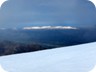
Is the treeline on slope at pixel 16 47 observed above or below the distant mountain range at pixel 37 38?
below

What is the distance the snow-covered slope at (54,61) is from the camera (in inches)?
55.1

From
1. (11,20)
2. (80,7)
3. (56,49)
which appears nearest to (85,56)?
(56,49)

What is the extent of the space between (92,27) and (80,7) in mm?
165

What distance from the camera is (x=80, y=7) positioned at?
146cm

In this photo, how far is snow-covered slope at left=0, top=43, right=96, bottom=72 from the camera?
55.1 inches

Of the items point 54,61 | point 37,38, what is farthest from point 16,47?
point 54,61

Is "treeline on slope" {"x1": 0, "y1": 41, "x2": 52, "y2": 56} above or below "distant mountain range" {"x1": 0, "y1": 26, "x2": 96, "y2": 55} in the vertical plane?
below

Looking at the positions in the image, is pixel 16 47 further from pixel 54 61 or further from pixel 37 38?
pixel 54 61

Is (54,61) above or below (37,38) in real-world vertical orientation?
below

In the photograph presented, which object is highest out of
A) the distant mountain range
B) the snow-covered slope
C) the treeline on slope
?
the distant mountain range

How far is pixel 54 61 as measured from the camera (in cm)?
140

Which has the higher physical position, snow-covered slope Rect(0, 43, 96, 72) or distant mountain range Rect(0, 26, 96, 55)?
distant mountain range Rect(0, 26, 96, 55)

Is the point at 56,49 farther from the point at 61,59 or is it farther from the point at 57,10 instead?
the point at 57,10

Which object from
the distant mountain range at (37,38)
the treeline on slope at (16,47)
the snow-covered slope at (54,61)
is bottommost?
the snow-covered slope at (54,61)
